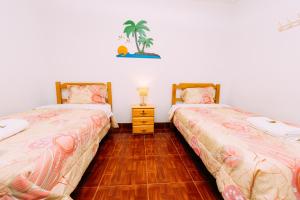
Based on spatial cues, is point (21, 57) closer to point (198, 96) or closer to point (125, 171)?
point (125, 171)

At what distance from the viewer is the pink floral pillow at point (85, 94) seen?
8.32 ft

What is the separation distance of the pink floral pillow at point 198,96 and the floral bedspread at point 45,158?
1933 mm

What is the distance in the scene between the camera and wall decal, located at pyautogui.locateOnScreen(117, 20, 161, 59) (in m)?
2.73

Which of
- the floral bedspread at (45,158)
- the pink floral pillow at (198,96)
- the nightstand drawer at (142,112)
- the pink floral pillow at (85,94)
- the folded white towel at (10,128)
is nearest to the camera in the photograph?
the floral bedspread at (45,158)

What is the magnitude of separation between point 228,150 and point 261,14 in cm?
262

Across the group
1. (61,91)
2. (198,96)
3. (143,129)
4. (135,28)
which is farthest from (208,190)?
(61,91)

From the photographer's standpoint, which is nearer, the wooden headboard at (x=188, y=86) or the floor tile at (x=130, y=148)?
the floor tile at (x=130, y=148)

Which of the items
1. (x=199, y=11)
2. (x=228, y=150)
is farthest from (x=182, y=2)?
(x=228, y=150)

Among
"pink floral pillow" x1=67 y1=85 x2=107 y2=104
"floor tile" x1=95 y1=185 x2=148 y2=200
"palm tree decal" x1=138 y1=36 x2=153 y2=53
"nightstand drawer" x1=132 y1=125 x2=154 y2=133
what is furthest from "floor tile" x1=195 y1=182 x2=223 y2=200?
"palm tree decal" x1=138 y1=36 x2=153 y2=53

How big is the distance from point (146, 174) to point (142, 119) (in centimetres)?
121

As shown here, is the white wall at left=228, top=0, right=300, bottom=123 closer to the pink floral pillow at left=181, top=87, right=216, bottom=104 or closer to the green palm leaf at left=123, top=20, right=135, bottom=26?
the pink floral pillow at left=181, top=87, right=216, bottom=104

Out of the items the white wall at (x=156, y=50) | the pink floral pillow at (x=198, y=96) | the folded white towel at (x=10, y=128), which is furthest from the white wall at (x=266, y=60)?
the folded white towel at (x=10, y=128)

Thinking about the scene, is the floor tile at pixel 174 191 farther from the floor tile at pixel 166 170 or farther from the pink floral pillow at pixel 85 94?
the pink floral pillow at pixel 85 94

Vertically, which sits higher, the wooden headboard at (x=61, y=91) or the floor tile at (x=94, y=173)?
the wooden headboard at (x=61, y=91)
